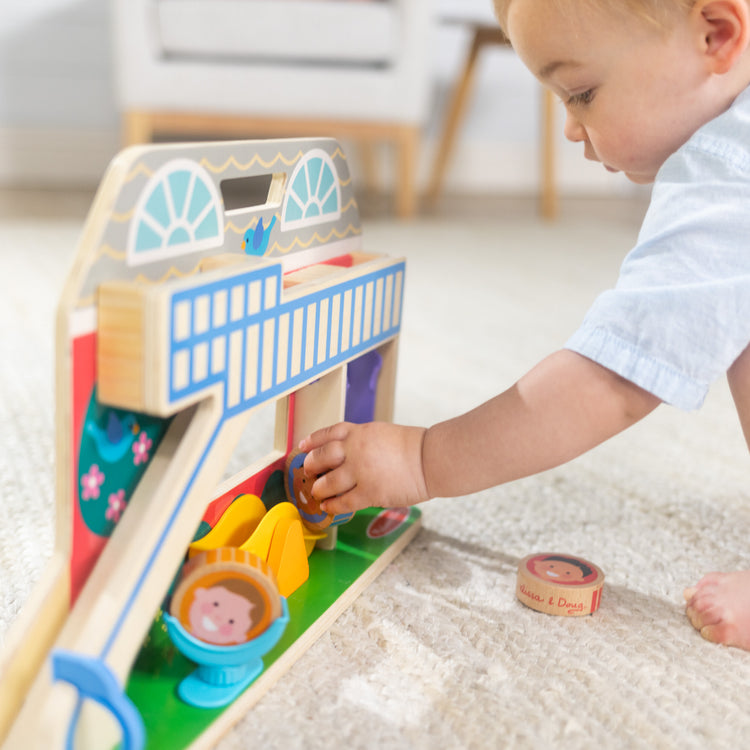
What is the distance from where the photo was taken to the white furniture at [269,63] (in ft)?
6.11

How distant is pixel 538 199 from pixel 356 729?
240cm

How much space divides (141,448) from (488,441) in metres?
0.20

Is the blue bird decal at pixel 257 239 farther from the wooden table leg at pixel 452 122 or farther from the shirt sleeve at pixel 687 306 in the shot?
Answer: the wooden table leg at pixel 452 122

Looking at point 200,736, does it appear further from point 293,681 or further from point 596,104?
point 596,104

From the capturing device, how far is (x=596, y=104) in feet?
1.79

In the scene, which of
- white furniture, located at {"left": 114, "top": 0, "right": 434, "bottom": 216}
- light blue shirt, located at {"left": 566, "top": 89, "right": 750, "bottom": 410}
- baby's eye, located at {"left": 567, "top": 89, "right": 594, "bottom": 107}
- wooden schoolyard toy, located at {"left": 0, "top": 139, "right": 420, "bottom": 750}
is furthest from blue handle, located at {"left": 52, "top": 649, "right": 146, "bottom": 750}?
white furniture, located at {"left": 114, "top": 0, "right": 434, "bottom": 216}

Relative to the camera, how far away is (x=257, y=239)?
20.5 inches

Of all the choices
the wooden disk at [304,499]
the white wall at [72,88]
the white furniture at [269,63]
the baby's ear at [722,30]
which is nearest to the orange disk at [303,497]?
the wooden disk at [304,499]

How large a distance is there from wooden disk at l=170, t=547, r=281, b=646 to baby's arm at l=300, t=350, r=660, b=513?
11 centimetres

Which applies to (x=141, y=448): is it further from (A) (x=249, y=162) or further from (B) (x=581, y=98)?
(B) (x=581, y=98)

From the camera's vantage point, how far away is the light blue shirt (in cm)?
48

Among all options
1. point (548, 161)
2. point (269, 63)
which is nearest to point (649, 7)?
point (269, 63)

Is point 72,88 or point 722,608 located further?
point 72,88

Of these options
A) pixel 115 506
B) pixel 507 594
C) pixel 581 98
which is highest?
pixel 581 98
